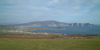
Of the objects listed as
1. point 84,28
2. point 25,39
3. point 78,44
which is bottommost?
point 78,44

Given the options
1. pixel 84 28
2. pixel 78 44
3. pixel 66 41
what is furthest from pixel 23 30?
pixel 84 28

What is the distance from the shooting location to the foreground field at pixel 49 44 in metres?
3.15

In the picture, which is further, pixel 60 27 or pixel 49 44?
pixel 60 27

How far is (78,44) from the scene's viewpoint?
3385 millimetres

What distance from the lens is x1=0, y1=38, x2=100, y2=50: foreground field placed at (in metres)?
3.15

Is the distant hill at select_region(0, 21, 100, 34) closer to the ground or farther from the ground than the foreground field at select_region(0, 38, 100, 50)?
farther from the ground

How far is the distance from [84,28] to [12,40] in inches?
115

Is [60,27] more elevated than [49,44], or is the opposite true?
[60,27]

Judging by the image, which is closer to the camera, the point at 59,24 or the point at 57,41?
the point at 57,41

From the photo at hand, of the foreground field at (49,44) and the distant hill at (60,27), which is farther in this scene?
the distant hill at (60,27)

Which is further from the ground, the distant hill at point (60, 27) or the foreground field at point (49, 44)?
the distant hill at point (60, 27)

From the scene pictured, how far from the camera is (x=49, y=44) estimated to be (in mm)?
3332

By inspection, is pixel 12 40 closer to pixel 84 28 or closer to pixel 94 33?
Answer: pixel 84 28

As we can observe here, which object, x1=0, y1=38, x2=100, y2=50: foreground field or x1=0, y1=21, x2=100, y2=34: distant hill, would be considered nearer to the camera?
x1=0, y1=38, x2=100, y2=50: foreground field
